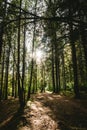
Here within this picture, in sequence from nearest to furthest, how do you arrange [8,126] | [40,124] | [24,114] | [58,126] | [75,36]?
[75,36] < [58,126] < [40,124] < [8,126] < [24,114]

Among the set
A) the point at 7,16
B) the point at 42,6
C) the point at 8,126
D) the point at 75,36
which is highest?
the point at 42,6

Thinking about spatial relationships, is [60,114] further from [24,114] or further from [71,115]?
[24,114]

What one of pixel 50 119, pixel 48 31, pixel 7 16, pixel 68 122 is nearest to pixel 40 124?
pixel 50 119

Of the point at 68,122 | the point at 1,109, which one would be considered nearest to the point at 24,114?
the point at 68,122

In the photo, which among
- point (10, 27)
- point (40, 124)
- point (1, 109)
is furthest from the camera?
point (1, 109)

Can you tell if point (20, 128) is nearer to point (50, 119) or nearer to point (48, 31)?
point (50, 119)

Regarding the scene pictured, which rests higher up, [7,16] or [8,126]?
[7,16]

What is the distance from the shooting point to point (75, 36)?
5.90m

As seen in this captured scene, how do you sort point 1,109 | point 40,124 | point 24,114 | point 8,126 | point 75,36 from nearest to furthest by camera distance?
point 75,36 < point 40,124 < point 8,126 < point 24,114 < point 1,109

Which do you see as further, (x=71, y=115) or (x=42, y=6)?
(x=71, y=115)

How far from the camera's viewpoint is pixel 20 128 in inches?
378

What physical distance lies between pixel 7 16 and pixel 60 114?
285 inches

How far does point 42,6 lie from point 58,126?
18.4 feet

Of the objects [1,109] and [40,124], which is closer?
[40,124]
